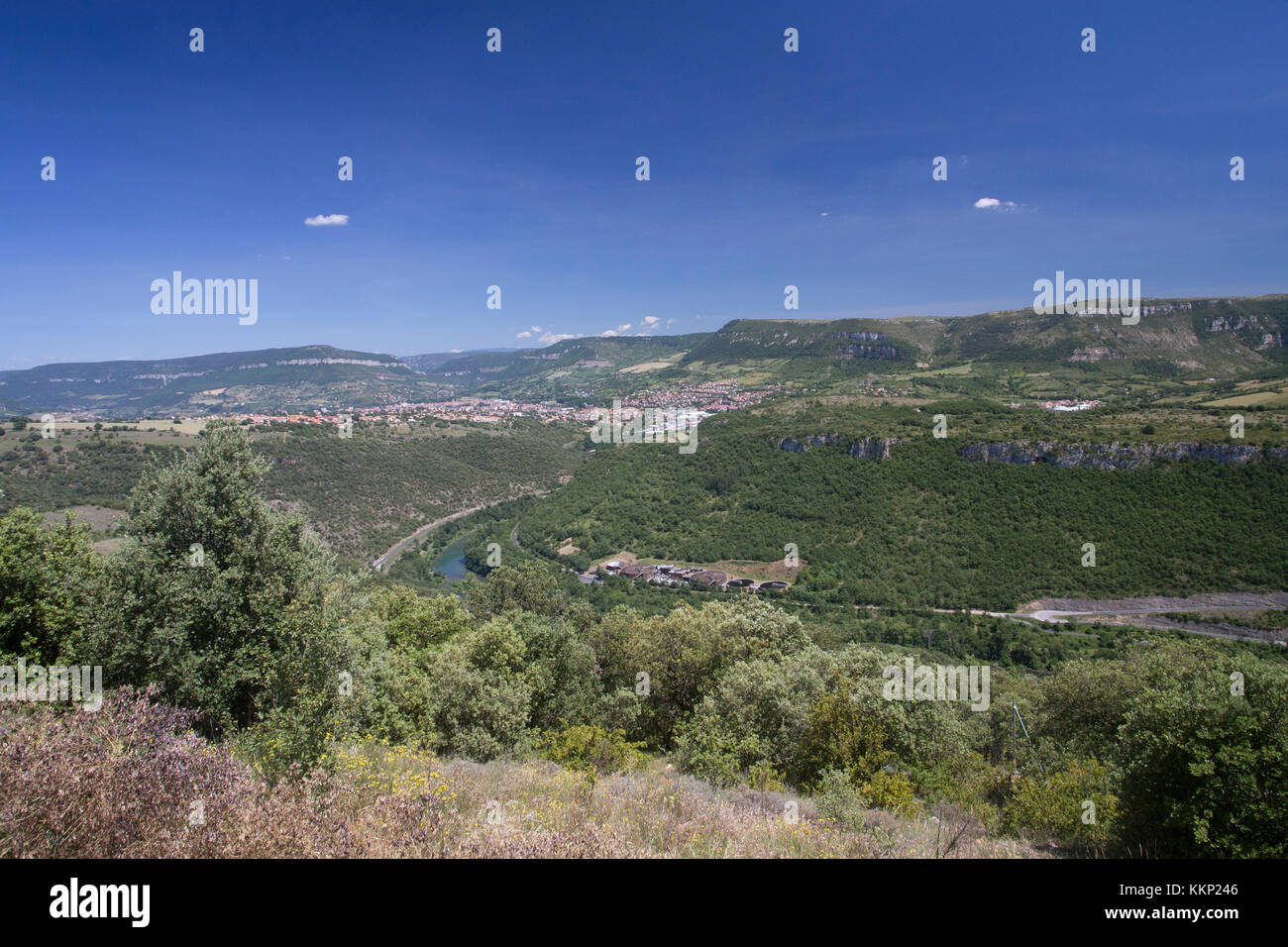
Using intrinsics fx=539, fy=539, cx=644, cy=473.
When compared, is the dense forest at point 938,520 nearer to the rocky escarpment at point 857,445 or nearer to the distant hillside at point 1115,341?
the rocky escarpment at point 857,445

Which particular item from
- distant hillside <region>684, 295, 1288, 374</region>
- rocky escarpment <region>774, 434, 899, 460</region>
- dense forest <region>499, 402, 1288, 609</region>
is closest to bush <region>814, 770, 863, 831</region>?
dense forest <region>499, 402, 1288, 609</region>

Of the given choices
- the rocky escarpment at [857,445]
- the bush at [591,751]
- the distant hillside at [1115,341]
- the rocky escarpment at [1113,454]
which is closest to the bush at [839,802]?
the bush at [591,751]

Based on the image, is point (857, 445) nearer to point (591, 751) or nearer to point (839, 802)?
point (591, 751)

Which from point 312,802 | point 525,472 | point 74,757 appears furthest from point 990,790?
point 525,472

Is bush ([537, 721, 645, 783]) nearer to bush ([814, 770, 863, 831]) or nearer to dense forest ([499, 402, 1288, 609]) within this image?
bush ([814, 770, 863, 831])

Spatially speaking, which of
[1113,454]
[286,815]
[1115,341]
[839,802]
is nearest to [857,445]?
[1113,454]

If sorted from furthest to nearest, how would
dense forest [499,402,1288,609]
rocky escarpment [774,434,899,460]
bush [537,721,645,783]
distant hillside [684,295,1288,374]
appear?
distant hillside [684,295,1288,374]
rocky escarpment [774,434,899,460]
dense forest [499,402,1288,609]
bush [537,721,645,783]

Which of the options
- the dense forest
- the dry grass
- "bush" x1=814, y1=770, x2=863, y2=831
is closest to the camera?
the dry grass

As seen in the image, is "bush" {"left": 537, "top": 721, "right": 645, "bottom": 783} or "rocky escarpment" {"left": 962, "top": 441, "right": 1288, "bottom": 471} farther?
"rocky escarpment" {"left": 962, "top": 441, "right": 1288, "bottom": 471}
